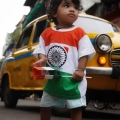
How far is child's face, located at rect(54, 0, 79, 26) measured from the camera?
3.07 meters

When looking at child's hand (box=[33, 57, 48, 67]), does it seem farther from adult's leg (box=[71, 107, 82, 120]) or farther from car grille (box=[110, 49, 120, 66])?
car grille (box=[110, 49, 120, 66])

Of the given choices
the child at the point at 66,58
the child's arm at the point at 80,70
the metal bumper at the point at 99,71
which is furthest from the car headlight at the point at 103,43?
the child's arm at the point at 80,70

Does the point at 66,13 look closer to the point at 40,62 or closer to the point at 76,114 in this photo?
the point at 40,62

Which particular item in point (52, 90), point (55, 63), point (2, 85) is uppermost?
→ point (55, 63)

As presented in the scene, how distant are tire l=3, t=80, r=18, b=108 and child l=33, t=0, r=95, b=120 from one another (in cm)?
512

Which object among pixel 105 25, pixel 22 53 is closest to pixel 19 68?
pixel 22 53

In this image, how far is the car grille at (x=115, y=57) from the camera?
16.6 ft

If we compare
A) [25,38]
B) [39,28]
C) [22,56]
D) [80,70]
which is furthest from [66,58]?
[25,38]

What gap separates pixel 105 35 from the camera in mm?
4984

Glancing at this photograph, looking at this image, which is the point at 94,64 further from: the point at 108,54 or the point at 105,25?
the point at 105,25

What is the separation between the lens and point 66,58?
3012 mm

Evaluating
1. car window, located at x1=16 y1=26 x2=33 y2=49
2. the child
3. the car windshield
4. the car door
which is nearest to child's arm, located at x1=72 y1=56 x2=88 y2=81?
the child

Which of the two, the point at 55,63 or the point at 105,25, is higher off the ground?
the point at 105,25

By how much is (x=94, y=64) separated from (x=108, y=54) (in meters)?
0.24
